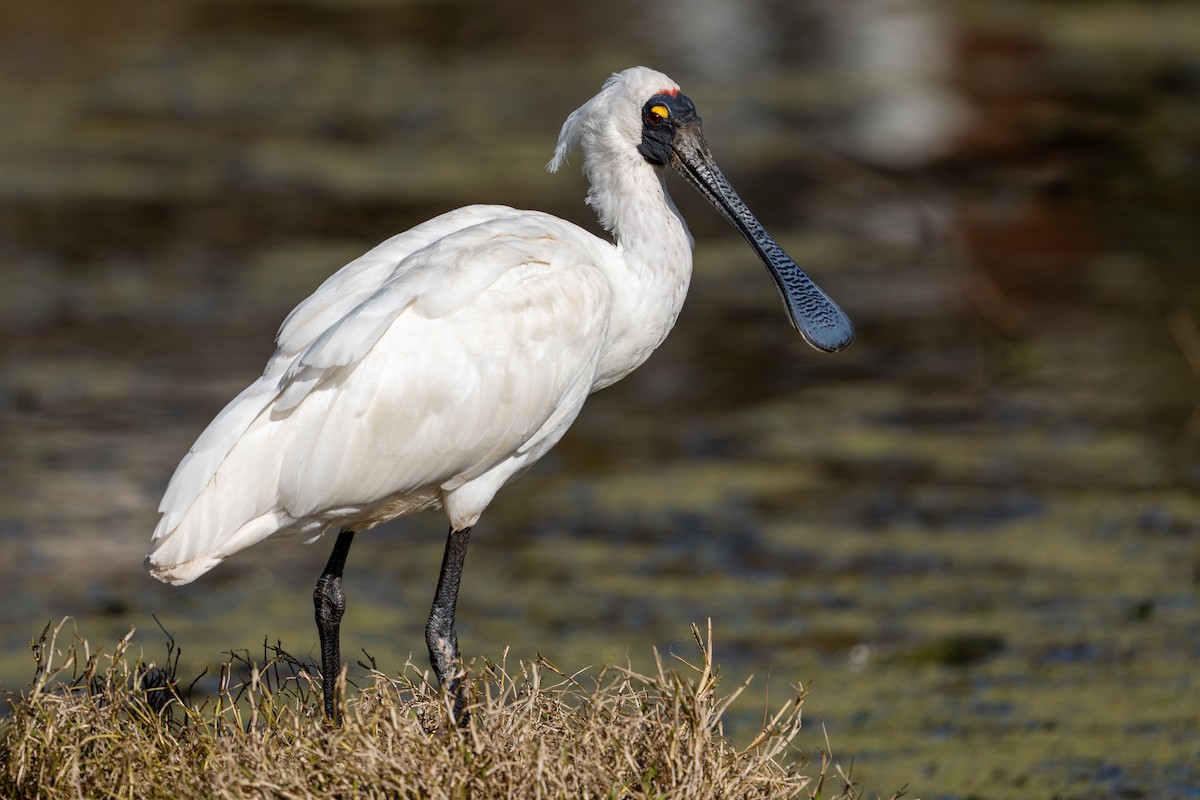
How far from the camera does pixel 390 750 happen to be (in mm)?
4152

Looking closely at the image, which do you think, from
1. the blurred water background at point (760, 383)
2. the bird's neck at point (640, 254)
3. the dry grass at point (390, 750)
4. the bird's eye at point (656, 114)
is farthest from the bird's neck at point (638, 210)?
the dry grass at point (390, 750)

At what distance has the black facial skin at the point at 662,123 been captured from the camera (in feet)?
17.9

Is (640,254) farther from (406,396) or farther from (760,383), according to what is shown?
(760,383)

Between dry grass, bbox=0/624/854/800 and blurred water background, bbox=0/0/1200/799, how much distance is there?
0.97 m

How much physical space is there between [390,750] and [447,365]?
1245mm

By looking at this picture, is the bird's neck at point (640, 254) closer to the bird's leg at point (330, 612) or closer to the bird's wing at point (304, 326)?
the bird's wing at point (304, 326)

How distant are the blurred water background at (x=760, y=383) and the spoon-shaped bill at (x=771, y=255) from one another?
1109mm

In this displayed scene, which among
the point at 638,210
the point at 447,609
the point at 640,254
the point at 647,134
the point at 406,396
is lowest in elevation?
the point at 447,609

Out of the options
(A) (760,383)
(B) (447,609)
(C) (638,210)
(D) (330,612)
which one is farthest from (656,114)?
(A) (760,383)

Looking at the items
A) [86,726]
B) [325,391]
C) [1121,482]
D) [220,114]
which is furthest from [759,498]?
[220,114]

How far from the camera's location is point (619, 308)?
533 cm

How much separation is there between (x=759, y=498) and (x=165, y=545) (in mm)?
4161

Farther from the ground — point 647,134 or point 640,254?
point 647,134

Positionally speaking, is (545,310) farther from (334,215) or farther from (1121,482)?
(334,215)
